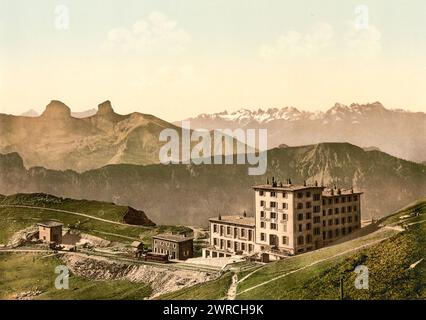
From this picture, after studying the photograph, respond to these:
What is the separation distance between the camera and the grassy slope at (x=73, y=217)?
98.3 m

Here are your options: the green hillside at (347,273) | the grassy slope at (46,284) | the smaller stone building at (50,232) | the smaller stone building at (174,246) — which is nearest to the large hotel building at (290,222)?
the smaller stone building at (174,246)

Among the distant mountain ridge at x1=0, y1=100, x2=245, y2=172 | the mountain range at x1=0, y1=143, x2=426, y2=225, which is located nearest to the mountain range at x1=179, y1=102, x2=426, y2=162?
the mountain range at x1=0, y1=143, x2=426, y2=225

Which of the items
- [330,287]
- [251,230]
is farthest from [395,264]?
[251,230]

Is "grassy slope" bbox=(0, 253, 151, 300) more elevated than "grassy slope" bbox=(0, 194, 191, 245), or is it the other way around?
"grassy slope" bbox=(0, 194, 191, 245)

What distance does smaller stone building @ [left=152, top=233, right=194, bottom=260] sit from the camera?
263 feet

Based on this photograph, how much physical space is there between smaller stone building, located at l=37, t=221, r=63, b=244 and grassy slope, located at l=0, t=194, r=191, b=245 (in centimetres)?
582

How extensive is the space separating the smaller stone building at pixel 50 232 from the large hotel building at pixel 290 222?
25663mm

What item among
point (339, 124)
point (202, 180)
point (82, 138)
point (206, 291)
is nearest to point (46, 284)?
point (206, 291)

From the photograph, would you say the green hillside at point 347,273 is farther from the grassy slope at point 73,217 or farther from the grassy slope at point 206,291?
the grassy slope at point 73,217

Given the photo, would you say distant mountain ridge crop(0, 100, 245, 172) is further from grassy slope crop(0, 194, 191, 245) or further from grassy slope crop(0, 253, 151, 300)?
grassy slope crop(0, 253, 151, 300)

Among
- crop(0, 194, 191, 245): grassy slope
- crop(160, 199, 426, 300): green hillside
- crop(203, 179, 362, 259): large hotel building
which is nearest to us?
crop(160, 199, 426, 300): green hillside

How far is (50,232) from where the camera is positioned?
298 feet

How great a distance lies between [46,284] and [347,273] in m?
40.5

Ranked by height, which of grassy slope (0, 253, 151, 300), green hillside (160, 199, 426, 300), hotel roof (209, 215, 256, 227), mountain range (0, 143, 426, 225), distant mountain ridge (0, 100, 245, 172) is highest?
distant mountain ridge (0, 100, 245, 172)
